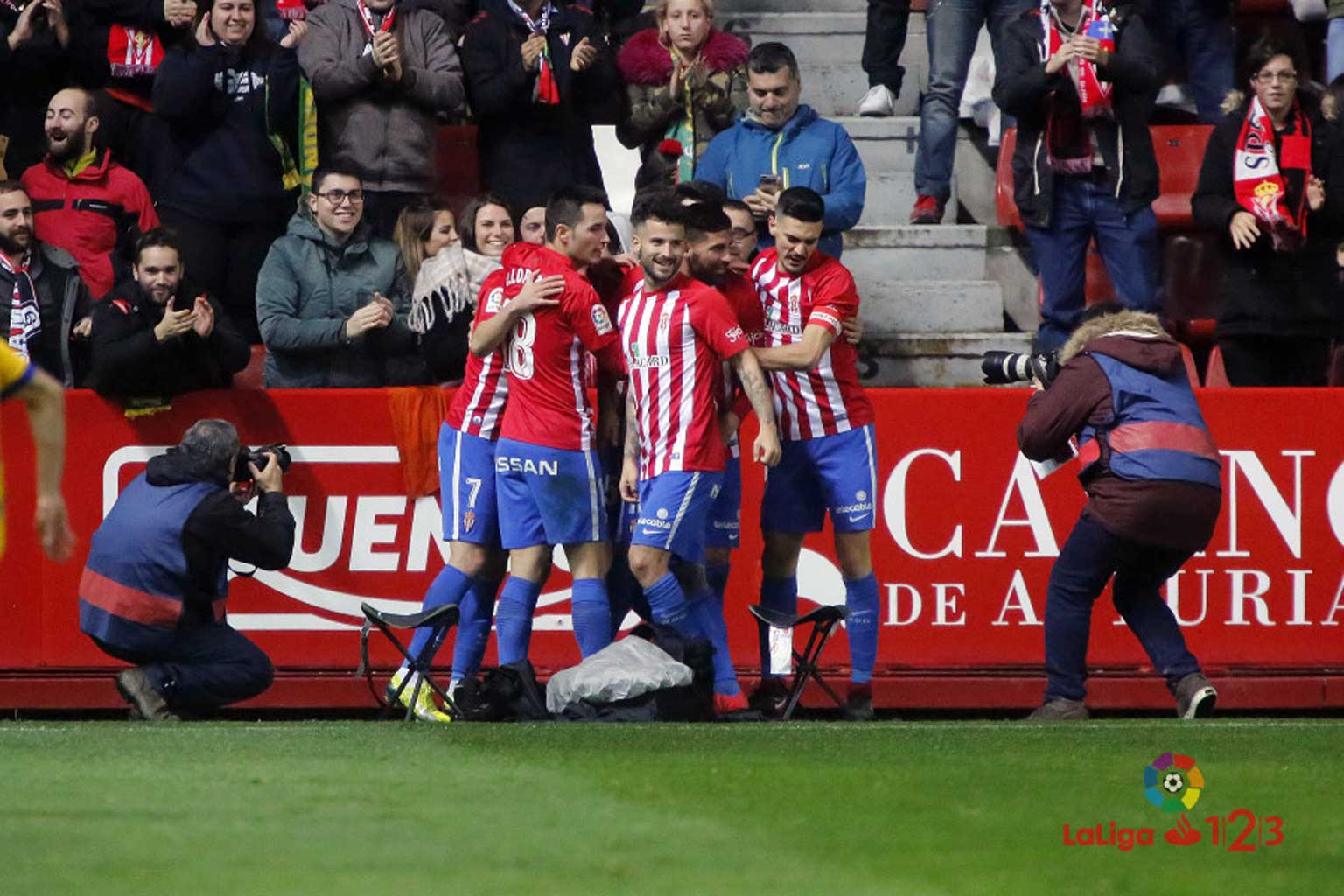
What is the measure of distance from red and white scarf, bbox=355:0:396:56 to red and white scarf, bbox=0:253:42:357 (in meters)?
2.15

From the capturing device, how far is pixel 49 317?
10.7 meters

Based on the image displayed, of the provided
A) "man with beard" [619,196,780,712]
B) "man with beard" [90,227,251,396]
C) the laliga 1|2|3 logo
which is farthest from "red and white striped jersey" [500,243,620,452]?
the laliga 1|2|3 logo

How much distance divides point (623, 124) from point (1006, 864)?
7275 mm

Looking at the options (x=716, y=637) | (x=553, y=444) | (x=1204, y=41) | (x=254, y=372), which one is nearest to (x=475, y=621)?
(x=553, y=444)

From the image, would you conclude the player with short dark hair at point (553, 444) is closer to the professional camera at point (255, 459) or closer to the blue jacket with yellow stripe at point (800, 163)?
the professional camera at point (255, 459)

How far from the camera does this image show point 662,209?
925 centimetres

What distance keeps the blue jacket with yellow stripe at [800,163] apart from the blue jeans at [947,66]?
4.47 ft

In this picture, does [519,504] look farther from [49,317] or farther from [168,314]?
[49,317]

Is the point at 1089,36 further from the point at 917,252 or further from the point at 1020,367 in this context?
the point at 1020,367

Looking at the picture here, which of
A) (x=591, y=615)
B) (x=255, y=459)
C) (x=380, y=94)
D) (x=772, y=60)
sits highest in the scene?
(x=772, y=60)

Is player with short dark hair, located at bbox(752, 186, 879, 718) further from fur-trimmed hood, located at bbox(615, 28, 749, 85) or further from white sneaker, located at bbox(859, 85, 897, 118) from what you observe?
white sneaker, located at bbox(859, 85, 897, 118)

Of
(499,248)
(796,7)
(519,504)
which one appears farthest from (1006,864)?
(796,7)

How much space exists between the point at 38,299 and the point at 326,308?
139cm

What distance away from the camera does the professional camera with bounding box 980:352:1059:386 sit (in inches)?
376
